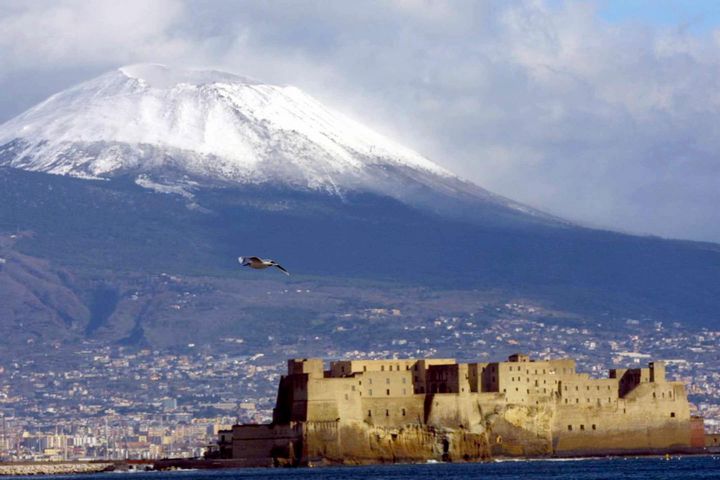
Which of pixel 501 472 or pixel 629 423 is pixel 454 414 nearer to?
pixel 501 472

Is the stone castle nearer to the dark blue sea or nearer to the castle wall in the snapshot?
the castle wall

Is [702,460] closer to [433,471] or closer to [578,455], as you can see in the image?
[578,455]

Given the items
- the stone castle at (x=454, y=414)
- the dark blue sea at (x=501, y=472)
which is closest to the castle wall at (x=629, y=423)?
the stone castle at (x=454, y=414)

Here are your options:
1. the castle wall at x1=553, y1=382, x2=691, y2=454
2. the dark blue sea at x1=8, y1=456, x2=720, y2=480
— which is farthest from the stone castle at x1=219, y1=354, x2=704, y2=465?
the dark blue sea at x1=8, y1=456, x2=720, y2=480

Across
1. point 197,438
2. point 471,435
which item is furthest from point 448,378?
point 197,438

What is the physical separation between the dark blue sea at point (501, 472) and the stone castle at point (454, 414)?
1.34m

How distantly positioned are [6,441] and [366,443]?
63.0m

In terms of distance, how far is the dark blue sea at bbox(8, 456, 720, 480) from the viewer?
116 m

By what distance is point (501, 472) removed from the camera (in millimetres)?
121250

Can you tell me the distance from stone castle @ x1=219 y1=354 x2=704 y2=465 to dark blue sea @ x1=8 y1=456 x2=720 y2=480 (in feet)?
4.39

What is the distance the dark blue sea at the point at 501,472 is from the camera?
381 ft

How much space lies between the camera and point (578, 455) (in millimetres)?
135000

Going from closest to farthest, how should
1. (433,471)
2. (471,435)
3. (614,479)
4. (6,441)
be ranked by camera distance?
(614,479) < (433,471) < (471,435) < (6,441)

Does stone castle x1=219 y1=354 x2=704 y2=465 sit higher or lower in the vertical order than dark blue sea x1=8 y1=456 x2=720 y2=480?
higher
